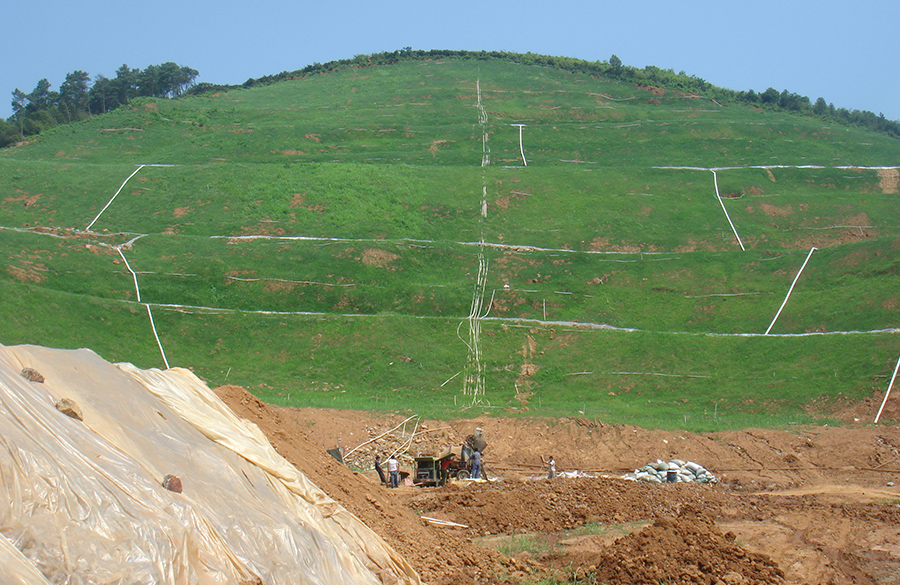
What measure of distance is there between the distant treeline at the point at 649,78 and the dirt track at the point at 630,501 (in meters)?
68.1

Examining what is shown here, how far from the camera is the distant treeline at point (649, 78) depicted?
85188 mm

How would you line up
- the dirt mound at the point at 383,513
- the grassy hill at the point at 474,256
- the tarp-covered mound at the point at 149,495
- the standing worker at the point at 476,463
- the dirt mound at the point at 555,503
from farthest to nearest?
the grassy hill at the point at 474,256, the standing worker at the point at 476,463, the dirt mound at the point at 555,503, the dirt mound at the point at 383,513, the tarp-covered mound at the point at 149,495

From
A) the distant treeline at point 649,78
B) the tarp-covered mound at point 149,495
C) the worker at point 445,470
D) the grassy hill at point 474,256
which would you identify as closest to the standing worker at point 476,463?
the worker at point 445,470

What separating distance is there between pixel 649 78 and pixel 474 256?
2197 inches

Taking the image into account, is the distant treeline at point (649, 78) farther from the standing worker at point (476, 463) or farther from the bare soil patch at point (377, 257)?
the standing worker at point (476, 463)

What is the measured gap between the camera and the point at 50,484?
26.9 ft

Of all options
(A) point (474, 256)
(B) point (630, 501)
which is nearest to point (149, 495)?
(B) point (630, 501)

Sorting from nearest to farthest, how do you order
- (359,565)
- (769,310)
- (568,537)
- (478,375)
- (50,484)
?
(50,484) → (359,565) → (568,537) → (478,375) → (769,310)

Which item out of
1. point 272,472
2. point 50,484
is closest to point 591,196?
point 272,472

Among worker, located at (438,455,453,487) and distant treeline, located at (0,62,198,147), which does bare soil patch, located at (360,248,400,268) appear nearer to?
worker, located at (438,455,453,487)

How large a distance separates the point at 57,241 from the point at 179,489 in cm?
3923

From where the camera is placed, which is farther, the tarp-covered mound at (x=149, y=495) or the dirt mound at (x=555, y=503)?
the dirt mound at (x=555, y=503)

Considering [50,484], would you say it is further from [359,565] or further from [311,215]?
[311,215]

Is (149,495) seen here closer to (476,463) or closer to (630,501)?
(630,501)
